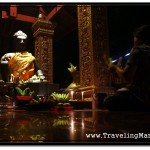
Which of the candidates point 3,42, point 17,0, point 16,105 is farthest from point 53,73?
point 17,0

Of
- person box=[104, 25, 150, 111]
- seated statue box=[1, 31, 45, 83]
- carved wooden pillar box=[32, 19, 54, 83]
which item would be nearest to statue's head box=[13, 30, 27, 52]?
seated statue box=[1, 31, 45, 83]

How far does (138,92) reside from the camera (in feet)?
5.65

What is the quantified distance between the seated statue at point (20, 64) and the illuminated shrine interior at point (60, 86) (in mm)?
19

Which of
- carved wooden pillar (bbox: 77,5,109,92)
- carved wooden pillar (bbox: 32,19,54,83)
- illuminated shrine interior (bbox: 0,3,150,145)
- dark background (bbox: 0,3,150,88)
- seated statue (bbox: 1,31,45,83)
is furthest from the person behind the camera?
carved wooden pillar (bbox: 32,19,54,83)

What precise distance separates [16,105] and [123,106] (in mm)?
1692

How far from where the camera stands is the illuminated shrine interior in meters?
1.11

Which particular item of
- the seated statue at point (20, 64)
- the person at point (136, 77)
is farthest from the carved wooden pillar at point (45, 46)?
the person at point (136, 77)

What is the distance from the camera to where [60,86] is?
479 centimetres

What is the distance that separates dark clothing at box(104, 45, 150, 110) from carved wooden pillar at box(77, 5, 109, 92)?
75.8 inches

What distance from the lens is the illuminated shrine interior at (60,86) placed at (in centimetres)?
111

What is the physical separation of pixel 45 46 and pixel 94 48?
6.62 ft

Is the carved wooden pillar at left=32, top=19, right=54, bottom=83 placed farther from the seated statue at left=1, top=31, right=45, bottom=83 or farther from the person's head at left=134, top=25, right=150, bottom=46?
the person's head at left=134, top=25, right=150, bottom=46

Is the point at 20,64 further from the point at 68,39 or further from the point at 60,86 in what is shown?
the point at 68,39

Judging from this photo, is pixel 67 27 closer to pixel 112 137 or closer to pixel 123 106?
pixel 123 106
